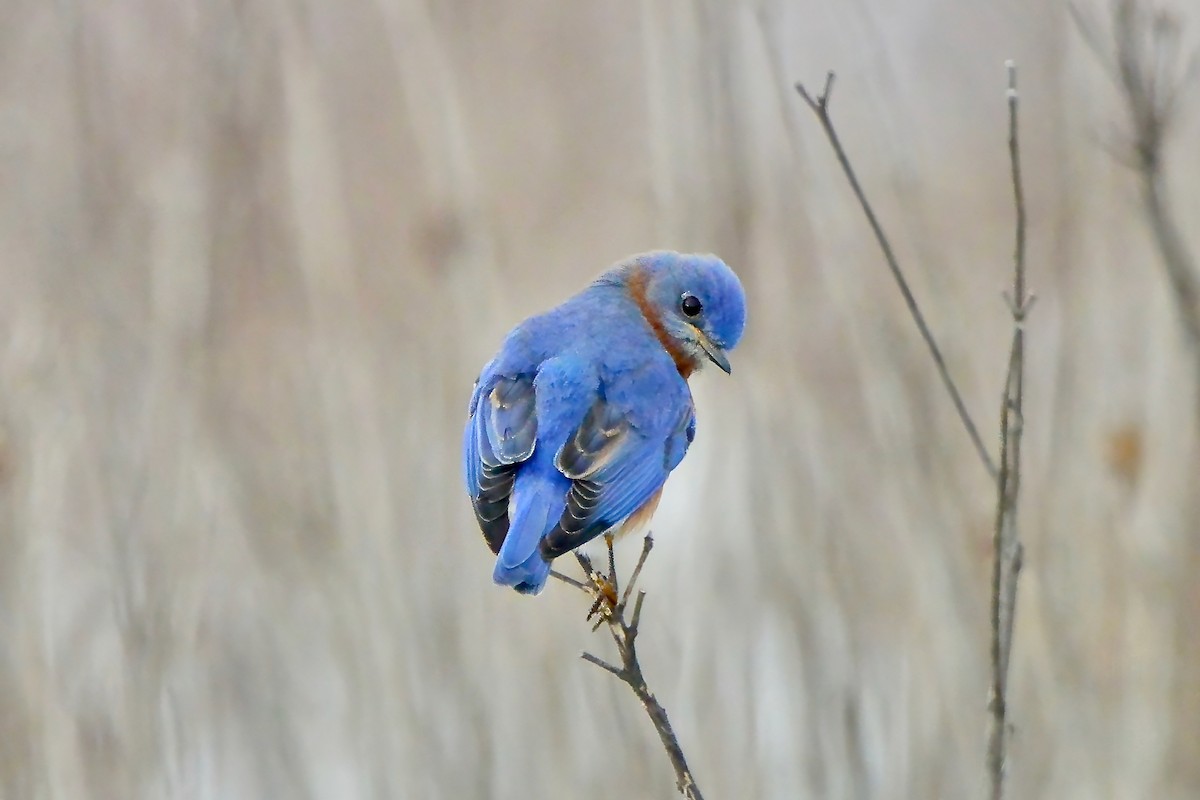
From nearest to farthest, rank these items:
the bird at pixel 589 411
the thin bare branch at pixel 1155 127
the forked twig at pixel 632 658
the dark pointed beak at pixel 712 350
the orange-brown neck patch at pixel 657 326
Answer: the thin bare branch at pixel 1155 127
the forked twig at pixel 632 658
the bird at pixel 589 411
the dark pointed beak at pixel 712 350
the orange-brown neck patch at pixel 657 326

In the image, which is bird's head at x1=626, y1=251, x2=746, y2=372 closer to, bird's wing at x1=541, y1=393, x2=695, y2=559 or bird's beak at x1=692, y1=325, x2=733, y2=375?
bird's beak at x1=692, y1=325, x2=733, y2=375

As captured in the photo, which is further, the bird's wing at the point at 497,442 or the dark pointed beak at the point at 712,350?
the dark pointed beak at the point at 712,350

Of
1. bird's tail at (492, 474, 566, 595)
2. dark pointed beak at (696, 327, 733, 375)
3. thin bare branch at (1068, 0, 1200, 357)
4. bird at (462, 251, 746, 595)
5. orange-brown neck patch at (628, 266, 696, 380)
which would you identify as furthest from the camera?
orange-brown neck patch at (628, 266, 696, 380)

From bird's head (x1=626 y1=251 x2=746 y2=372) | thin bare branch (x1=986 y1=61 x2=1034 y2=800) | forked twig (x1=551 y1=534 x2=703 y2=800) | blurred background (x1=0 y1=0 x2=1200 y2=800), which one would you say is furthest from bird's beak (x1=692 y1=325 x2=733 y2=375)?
thin bare branch (x1=986 y1=61 x2=1034 y2=800)

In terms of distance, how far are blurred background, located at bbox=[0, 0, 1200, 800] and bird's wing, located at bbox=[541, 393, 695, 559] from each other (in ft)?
1.19

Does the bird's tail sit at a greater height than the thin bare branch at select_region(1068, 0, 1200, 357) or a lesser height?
lesser

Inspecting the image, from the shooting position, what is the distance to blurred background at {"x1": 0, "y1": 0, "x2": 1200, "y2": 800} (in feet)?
8.10

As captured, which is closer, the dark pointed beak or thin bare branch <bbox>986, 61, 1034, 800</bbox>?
thin bare branch <bbox>986, 61, 1034, 800</bbox>

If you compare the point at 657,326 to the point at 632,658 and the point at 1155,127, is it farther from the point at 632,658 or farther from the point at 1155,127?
the point at 1155,127

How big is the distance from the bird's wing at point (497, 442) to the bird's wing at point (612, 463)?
9 centimetres

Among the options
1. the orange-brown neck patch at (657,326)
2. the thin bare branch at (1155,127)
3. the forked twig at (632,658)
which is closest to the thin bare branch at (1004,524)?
A: the thin bare branch at (1155,127)

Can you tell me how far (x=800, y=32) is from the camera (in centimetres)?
529

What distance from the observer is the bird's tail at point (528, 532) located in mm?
1868

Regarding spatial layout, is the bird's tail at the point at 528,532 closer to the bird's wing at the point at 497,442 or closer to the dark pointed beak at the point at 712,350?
the bird's wing at the point at 497,442
